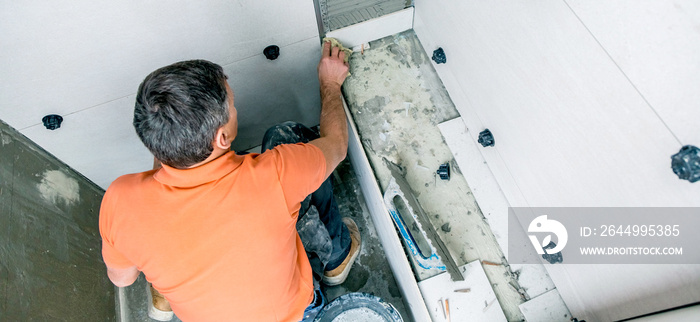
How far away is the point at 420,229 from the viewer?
4.23 feet

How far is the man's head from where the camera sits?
3.15 feet

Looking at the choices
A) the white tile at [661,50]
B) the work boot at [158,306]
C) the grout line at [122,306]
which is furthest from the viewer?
the grout line at [122,306]

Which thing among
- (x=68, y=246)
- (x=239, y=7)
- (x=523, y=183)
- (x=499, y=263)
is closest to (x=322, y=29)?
(x=239, y=7)

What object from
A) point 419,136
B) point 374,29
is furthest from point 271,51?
point 419,136

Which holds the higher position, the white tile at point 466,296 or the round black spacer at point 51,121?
the round black spacer at point 51,121

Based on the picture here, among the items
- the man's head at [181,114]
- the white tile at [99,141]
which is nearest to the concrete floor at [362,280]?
the white tile at [99,141]

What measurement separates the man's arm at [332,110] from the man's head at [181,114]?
1.07ft

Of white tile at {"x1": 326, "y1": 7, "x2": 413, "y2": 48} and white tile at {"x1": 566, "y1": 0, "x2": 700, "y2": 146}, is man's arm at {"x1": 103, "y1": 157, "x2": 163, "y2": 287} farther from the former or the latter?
white tile at {"x1": 566, "y1": 0, "x2": 700, "y2": 146}

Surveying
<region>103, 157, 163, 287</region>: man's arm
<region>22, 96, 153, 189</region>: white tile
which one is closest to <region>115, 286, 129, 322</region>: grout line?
<region>22, 96, 153, 189</region>: white tile

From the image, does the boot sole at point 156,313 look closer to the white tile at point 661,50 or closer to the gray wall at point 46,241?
the gray wall at point 46,241

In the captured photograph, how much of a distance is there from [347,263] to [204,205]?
0.85m

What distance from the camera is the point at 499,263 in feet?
4.12

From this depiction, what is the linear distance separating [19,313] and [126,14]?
929 millimetres

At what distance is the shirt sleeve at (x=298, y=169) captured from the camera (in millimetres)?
1066
